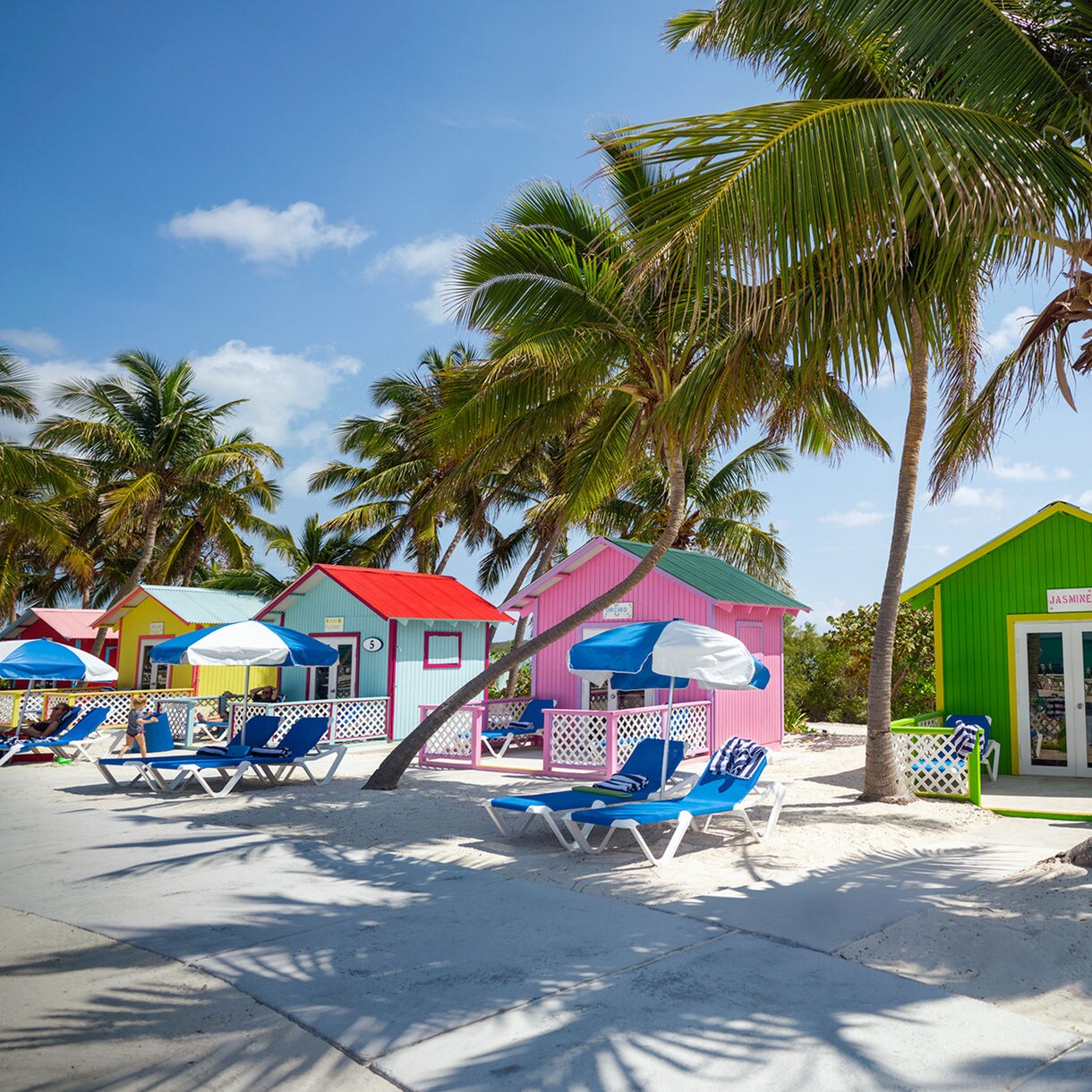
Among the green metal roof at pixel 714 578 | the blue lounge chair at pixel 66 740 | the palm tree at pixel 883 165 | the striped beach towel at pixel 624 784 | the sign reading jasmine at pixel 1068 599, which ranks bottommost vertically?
the blue lounge chair at pixel 66 740

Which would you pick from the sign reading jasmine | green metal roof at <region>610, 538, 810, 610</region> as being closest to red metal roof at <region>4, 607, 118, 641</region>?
green metal roof at <region>610, 538, 810, 610</region>

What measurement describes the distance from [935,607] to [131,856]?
12345 millimetres

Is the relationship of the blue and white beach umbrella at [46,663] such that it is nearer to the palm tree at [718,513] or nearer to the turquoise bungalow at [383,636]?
the turquoise bungalow at [383,636]

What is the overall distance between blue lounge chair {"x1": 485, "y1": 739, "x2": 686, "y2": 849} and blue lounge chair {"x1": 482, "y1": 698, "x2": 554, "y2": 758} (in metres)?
6.62

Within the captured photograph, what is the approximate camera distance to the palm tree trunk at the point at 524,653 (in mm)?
12641

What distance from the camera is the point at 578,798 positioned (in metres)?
9.62

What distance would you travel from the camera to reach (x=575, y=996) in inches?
190

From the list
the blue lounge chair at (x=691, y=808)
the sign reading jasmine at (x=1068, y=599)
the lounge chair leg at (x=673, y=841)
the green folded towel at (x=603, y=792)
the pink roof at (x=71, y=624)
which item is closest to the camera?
the lounge chair leg at (x=673, y=841)

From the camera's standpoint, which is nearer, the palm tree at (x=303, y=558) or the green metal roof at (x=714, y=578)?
the green metal roof at (x=714, y=578)

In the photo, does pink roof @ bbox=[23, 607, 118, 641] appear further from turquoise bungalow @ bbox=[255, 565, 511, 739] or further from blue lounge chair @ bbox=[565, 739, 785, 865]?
blue lounge chair @ bbox=[565, 739, 785, 865]

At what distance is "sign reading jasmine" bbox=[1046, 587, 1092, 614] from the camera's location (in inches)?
550

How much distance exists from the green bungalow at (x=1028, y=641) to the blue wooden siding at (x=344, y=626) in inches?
466

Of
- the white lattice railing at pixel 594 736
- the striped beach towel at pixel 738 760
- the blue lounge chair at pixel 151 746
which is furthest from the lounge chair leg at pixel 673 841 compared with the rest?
the blue lounge chair at pixel 151 746

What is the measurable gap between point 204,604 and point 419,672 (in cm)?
809
